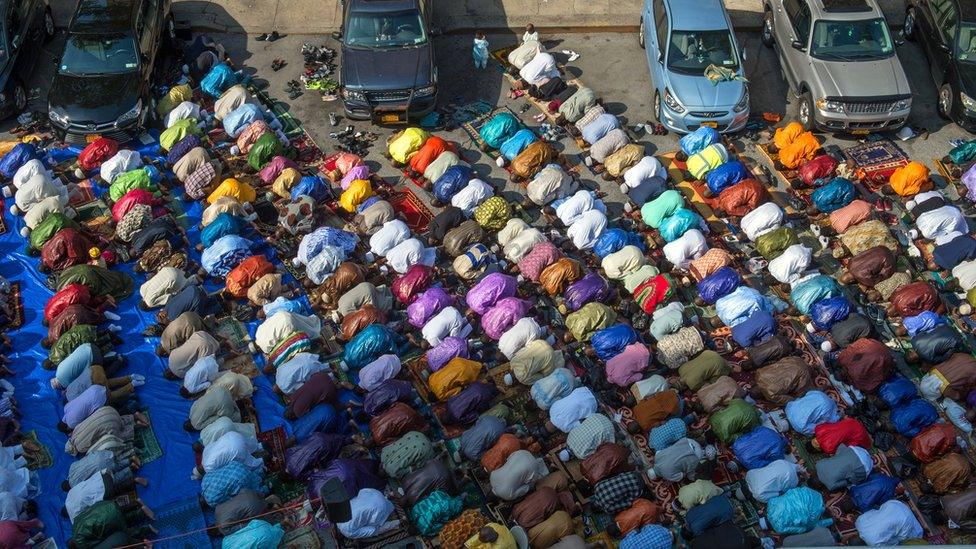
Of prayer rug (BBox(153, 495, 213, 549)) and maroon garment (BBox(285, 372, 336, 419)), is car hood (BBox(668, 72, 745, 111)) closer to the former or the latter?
maroon garment (BBox(285, 372, 336, 419))

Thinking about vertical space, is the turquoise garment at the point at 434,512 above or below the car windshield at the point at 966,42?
below

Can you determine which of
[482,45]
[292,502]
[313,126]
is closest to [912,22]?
[482,45]

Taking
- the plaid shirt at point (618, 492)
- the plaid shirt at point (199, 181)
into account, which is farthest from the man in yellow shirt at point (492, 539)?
the plaid shirt at point (199, 181)

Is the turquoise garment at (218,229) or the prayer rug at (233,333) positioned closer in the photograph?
the prayer rug at (233,333)

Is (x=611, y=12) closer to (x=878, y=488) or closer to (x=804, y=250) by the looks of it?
(x=804, y=250)

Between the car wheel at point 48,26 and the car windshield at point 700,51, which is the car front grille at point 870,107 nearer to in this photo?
the car windshield at point 700,51

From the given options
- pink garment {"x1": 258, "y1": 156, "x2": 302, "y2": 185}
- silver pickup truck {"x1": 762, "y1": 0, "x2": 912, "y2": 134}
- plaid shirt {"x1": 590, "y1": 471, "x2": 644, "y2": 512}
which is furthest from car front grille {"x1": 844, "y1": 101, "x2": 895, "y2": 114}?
pink garment {"x1": 258, "y1": 156, "x2": 302, "y2": 185}

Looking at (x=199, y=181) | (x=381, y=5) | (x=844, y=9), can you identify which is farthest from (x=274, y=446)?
(x=844, y=9)
